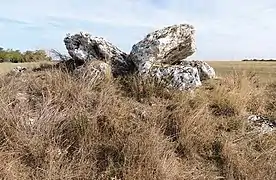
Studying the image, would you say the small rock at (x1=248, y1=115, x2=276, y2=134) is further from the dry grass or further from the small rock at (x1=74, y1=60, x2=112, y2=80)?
the small rock at (x1=74, y1=60, x2=112, y2=80)

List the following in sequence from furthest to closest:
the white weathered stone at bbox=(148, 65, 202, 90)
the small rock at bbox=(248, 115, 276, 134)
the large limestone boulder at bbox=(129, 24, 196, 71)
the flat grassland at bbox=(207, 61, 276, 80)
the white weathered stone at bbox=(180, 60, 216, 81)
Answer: the flat grassland at bbox=(207, 61, 276, 80) → the white weathered stone at bbox=(180, 60, 216, 81) → the large limestone boulder at bbox=(129, 24, 196, 71) → the white weathered stone at bbox=(148, 65, 202, 90) → the small rock at bbox=(248, 115, 276, 134)

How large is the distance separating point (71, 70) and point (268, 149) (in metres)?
4.51

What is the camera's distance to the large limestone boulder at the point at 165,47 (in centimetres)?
892

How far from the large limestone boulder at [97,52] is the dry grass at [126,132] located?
860 mm

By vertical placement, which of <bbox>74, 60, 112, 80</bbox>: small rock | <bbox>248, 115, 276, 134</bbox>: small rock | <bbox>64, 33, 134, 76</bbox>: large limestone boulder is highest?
<bbox>64, 33, 134, 76</bbox>: large limestone boulder

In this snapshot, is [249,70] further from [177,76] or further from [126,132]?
[126,132]

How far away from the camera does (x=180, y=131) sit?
7.00 meters

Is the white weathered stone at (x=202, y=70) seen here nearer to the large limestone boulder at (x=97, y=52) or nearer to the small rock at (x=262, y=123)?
the large limestone boulder at (x=97, y=52)

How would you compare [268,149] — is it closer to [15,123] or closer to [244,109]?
[244,109]

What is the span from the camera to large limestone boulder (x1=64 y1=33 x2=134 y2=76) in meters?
9.37

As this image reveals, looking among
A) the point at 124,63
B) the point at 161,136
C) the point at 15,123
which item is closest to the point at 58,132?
the point at 15,123

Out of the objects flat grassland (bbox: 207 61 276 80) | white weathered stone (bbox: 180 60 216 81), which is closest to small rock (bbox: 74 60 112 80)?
white weathered stone (bbox: 180 60 216 81)

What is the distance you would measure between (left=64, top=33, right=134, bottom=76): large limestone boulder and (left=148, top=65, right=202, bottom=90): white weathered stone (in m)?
0.90

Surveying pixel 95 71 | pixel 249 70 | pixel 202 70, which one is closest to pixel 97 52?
pixel 95 71
